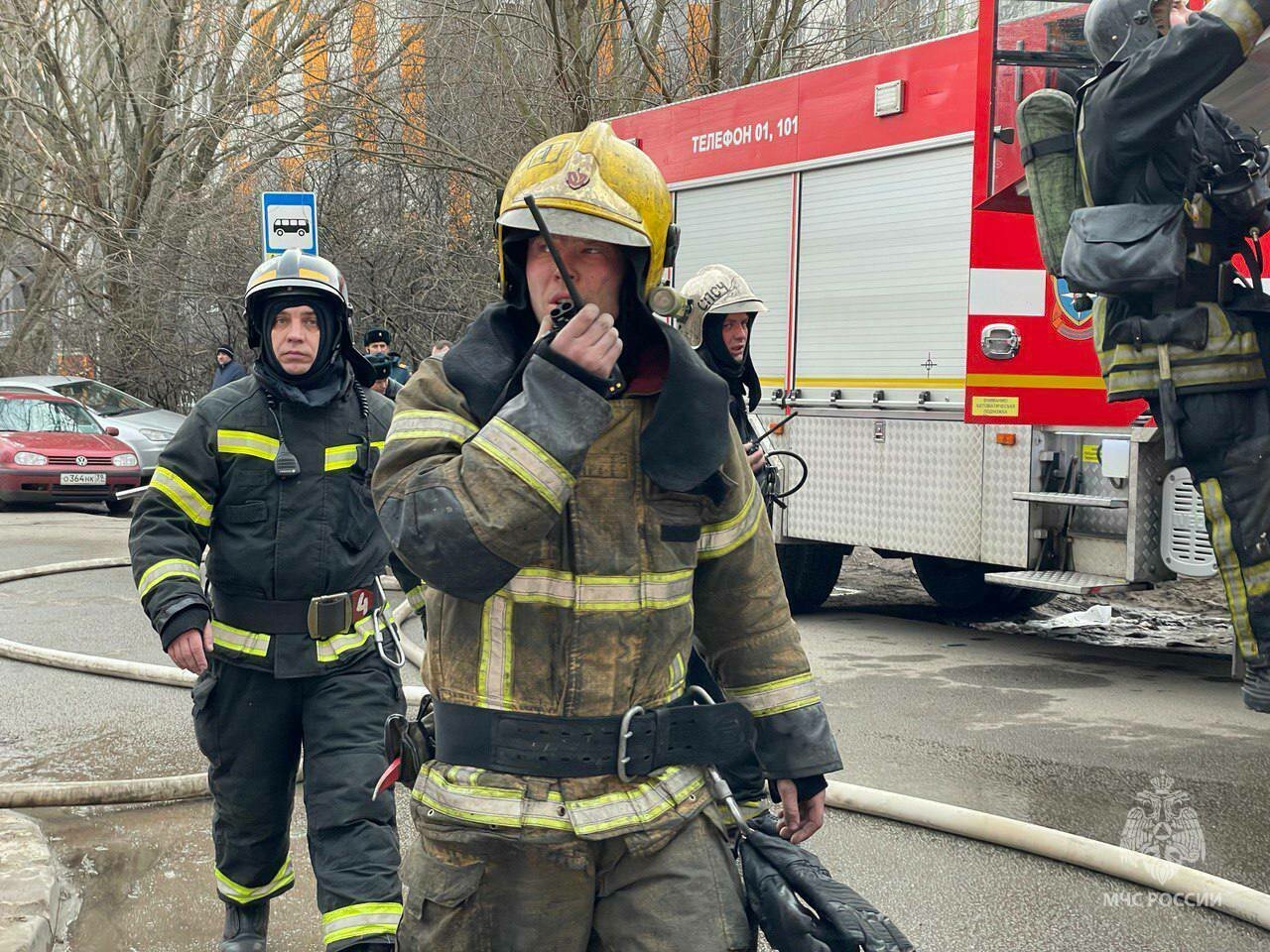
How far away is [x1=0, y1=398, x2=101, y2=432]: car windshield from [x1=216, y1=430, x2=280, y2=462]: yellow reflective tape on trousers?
45.9 feet

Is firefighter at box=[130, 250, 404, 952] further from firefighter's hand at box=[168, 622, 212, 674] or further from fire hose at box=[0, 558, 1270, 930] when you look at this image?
fire hose at box=[0, 558, 1270, 930]

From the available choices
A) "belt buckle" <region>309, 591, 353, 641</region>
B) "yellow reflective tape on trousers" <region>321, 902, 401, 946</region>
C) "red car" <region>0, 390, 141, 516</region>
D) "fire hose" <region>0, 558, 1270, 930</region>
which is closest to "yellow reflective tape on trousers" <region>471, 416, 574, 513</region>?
"yellow reflective tape on trousers" <region>321, 902, 401, 946</region>

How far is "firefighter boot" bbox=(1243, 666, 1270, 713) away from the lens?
4469mm

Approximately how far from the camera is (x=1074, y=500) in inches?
255

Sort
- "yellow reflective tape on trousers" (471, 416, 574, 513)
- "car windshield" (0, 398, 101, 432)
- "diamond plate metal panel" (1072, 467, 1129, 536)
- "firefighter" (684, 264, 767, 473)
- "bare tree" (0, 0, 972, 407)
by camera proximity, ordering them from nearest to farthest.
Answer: "yellow reflective tape on trousers" (471, 416, 574, 513) → "firefighter" (684, 264, 767, 473) → "diamond plate metal panel" (1072, 467, 1129, 536) → "bare tree" (0, 0, 972, 407) → "car windshield" (0, 398, 101, 432)

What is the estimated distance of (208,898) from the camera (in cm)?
406

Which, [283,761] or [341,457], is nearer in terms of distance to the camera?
[283,761]

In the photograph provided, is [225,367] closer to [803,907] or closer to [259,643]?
[259,643]

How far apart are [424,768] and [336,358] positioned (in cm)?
191

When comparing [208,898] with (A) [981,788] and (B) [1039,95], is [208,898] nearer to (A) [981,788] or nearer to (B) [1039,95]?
(A) [981,788]

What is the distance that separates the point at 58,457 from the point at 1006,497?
39.4 ft

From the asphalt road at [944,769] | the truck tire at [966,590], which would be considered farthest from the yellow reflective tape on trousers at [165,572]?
the truck tire at [966,590]

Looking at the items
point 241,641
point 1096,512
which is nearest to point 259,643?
point 241,641

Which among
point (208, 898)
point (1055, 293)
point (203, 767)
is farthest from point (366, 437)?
point (1055, 293)
